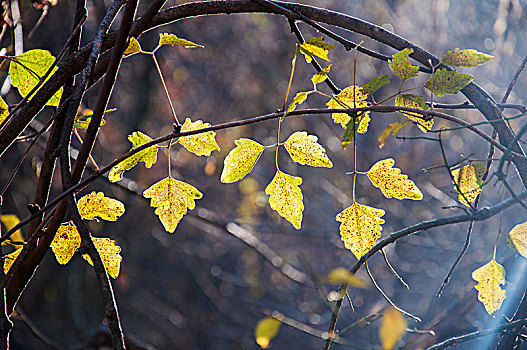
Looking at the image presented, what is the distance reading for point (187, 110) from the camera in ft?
12.0

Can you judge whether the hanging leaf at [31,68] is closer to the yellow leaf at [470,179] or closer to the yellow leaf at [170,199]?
the yellow leaf at [170,199]

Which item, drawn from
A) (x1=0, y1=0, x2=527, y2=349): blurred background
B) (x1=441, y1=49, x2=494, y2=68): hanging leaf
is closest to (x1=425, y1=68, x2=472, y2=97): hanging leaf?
(x1=441, y1=49, x2=494, y2=68): hanging leaf

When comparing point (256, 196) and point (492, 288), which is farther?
point (256, 196)

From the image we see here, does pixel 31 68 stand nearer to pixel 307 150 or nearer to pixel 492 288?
pixel 307 150

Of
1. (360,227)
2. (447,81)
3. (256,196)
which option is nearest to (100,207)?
(360,227)

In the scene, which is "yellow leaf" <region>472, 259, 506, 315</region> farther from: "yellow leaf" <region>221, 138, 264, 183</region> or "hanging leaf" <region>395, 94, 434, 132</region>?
"yellow leaf" <region>221, 138, 264, 183</region>

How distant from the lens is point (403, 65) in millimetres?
505

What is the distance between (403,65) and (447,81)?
0.05 m

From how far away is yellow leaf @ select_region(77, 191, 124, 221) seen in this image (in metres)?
0.56

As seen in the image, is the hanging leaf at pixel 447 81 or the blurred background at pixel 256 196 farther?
the blurred background at pixel 256 196

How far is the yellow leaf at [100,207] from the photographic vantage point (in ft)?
1.84

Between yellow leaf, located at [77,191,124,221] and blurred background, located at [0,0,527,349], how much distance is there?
7.59 ft

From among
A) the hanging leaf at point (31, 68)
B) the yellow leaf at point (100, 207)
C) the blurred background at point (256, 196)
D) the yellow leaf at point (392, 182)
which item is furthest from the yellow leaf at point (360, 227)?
the blurred background at point (256, 196)

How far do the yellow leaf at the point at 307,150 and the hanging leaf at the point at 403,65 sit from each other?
4.4 inches
